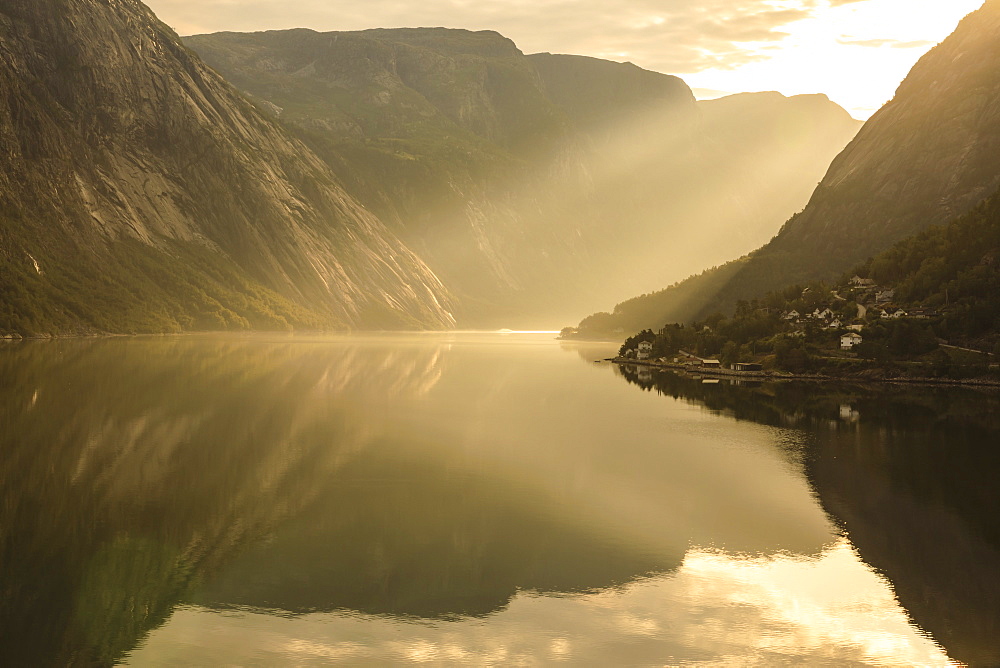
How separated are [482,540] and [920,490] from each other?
27545 millimetres

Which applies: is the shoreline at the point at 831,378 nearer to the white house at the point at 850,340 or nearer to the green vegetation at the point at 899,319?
the green vegetation at the point at 899,319

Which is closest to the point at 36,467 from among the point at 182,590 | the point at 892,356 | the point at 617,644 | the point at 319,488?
the point at 319,488

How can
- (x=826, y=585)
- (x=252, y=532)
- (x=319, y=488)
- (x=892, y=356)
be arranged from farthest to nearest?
(x=892, y=356) < (x=319, y=488) < (x=252, y=532) < (x=826, y=585)

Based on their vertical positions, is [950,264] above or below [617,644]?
above

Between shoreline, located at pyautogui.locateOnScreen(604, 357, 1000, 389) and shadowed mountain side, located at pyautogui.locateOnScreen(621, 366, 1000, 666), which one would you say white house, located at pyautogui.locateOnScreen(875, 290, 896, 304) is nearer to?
shoreline, located at pyautogui.locateOnScreen(604, 357, 1000, 389)

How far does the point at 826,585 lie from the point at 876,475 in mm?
25691

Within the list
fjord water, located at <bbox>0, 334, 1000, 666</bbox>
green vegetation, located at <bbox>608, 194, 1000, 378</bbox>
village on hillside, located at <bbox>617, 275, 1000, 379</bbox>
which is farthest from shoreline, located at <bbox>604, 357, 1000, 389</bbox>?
fjord water, located at <bbox>0, 334, 1000, 666</bbox>

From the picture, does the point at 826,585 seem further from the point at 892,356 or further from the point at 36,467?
the point at 892,356

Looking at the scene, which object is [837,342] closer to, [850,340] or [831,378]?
[850,340]

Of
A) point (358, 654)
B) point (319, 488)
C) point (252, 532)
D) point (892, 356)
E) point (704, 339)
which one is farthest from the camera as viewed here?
point (704, 339)

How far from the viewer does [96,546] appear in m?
37.1

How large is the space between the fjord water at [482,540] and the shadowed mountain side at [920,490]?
21 centimetres

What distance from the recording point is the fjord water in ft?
95.1

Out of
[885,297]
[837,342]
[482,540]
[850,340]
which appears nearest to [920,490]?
[482,540]
